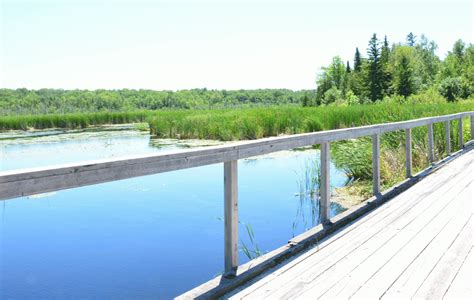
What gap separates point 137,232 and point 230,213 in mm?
4019

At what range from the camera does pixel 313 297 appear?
2639mm

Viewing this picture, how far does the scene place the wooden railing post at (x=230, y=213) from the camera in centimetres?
299

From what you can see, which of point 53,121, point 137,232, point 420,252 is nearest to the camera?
point 420,252

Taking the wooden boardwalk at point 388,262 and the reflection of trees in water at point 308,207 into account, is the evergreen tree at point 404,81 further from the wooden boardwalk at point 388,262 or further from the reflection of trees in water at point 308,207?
the wooden boardwalk at point 388,262

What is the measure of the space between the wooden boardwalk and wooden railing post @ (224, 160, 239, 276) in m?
0.21

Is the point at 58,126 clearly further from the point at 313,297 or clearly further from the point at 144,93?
the point at 144,93

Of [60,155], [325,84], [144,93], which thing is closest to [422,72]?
[325,84]

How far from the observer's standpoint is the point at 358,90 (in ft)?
187

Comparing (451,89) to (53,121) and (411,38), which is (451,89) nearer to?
(53,121)

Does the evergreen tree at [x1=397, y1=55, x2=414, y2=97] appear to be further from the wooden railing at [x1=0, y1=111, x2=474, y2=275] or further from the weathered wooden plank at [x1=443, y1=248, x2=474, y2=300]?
the weathered wooden plank at [x1=443, y1=248, x2=474, y2=300]

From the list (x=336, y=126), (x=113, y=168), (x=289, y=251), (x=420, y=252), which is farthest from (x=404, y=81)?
(x=113, y=168)

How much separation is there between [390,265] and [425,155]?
6074 millimetres

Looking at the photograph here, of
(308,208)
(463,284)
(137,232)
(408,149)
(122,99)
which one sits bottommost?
(137,232)

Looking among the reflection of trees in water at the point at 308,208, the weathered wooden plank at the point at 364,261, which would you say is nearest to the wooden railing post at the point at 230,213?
the weathered wooden plank at the point at 364,261
